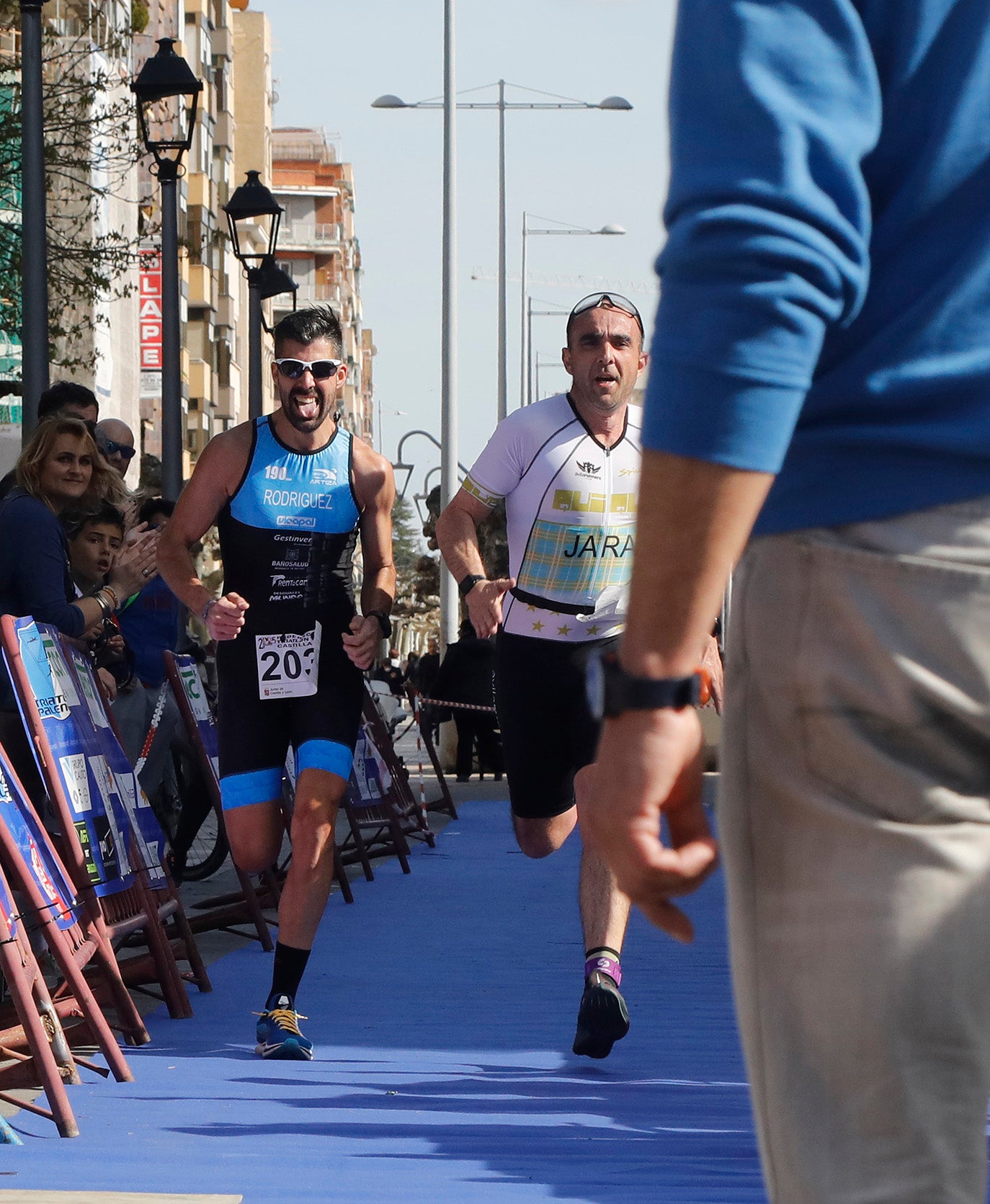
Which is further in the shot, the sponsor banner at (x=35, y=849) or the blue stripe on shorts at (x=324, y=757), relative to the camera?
the blue stripe on shorts at (x=324, y=757)

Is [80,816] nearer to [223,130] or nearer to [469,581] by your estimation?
[469,581]

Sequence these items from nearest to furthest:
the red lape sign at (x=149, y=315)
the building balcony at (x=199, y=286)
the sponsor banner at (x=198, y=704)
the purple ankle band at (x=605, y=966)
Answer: the purple ankle band at (x=605, y=966), the sponsor banner at (x=198, y=704), the red lape sign at (x=149, y=315), the building balcony at (x=199, y=286)

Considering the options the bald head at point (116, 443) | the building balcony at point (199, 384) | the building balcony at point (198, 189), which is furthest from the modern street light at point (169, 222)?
the building balcony at point (199, 384)

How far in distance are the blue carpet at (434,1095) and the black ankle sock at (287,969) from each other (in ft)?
0.66

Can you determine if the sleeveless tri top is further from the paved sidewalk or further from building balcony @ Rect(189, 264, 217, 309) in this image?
building balcony @ Rect(189, 264, 217, 309)

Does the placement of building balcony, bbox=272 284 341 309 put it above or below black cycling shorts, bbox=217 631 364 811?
below

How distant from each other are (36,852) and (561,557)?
193 cm

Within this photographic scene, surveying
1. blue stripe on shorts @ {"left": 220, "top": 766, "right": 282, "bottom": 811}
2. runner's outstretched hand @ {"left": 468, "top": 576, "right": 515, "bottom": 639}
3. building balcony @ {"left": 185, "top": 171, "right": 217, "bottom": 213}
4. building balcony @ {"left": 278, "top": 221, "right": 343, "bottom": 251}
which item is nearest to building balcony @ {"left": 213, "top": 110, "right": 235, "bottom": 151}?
building balcony @ {"left": 185, "top": 171, "right": 217, "bottom": 213}

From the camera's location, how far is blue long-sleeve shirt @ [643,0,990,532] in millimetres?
1932

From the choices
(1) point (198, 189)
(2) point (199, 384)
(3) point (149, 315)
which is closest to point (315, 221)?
(2) point (199, 384)

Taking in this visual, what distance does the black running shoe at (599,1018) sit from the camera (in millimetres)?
6129

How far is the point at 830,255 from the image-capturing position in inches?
75.9

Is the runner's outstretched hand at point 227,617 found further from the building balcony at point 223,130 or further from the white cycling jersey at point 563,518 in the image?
the building balcony at point 223,130

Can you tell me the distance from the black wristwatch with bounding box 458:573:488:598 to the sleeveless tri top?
14.3 inches
